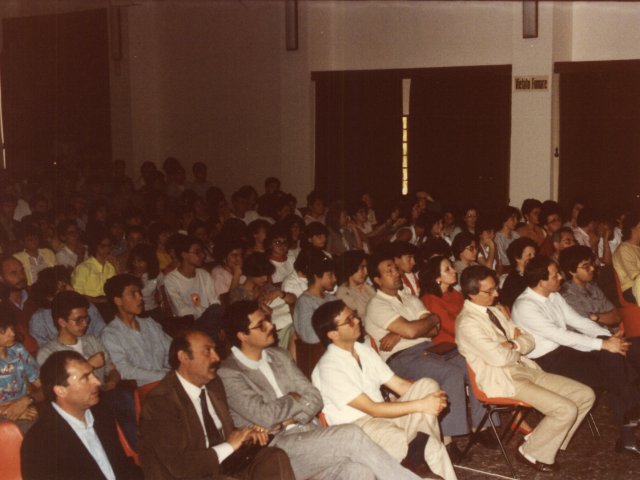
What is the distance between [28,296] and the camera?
6.02 m

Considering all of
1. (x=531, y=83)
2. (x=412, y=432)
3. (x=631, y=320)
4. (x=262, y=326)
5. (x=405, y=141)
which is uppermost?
(x=531, y=83)

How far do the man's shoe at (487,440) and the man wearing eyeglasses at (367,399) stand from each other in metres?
1.02

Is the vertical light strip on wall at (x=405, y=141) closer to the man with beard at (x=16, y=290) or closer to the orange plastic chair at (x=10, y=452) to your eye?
the man with beard at (x=16, y=290)

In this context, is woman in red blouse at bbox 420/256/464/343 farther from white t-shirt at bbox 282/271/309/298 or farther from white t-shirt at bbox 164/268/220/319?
white t-shirt at bbox 164/268/220/319

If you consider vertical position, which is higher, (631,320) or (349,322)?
(349,322)

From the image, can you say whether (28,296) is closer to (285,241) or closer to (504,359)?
(285,241)

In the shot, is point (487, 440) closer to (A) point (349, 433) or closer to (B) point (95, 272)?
(A) point (349, 433)

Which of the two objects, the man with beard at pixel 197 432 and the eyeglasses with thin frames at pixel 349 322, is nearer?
the man with beard at pixel 197 432

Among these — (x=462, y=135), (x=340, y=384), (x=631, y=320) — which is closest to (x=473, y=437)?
(x=340, y=384)

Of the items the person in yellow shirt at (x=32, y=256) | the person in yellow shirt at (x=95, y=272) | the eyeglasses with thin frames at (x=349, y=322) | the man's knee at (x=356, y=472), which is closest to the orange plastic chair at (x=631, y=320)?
the eyeglasses with thin frames at (x=349, y=322)

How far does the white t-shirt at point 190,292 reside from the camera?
21.2 feet

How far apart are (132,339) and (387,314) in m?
→ 1.47

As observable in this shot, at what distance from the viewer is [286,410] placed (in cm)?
412

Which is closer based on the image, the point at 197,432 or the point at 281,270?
the point at 197,432
